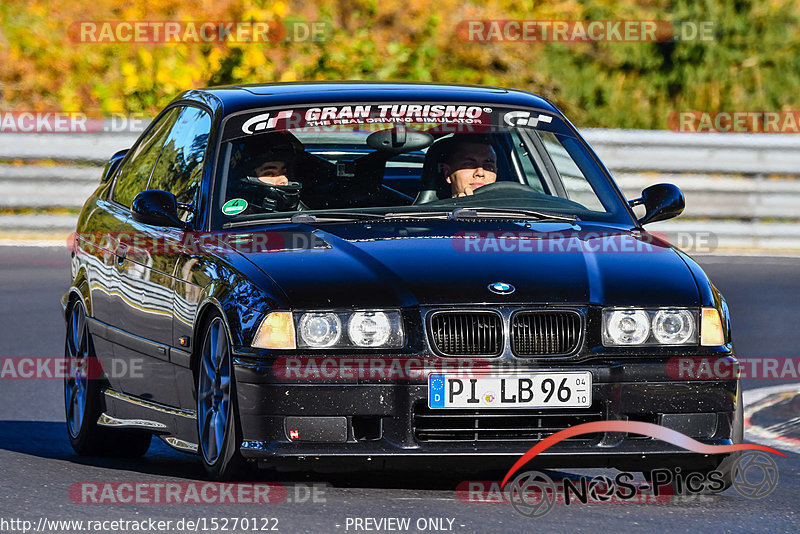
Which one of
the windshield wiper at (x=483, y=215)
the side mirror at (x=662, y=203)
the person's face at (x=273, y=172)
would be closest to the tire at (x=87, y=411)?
the person's face at (x=273, y=172)

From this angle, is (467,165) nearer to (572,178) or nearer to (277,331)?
(572,178)

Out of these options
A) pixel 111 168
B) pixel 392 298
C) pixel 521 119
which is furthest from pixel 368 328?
pixel 111 168

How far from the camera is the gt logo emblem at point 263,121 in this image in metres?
7.61

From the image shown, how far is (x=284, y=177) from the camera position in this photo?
7465 mm

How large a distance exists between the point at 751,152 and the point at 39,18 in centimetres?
944

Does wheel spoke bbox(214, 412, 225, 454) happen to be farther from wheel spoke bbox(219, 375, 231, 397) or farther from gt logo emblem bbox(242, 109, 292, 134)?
gt logo emblem bbox(242, 109, 292, 134)

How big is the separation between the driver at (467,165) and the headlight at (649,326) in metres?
1.57

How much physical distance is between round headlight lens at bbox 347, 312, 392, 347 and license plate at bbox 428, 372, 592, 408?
23 cm

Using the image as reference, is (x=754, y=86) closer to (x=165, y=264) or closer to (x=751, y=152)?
(x=751, y=152)

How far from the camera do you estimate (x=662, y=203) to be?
7.69 metres

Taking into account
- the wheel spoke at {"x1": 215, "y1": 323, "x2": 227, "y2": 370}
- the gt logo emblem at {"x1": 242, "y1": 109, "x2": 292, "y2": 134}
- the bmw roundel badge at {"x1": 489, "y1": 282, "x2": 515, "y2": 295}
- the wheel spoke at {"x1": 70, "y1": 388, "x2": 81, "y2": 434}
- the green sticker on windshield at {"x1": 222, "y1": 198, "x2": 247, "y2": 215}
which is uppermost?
the gt logo emblem at {"x1": 242, "y1": 109, "x2": 292, "y2": 134}

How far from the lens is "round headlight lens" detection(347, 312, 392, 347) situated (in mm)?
6148

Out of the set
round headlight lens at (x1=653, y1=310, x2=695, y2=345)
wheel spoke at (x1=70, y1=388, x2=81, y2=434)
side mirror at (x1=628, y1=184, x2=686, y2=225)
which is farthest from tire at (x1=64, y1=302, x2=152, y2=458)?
round headlight lens at (x1=653, y1=310, x2=695, y2=345)

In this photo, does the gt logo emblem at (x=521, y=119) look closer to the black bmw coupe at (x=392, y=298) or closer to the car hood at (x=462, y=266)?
the black bmw coupe at (x=392, y=298)
